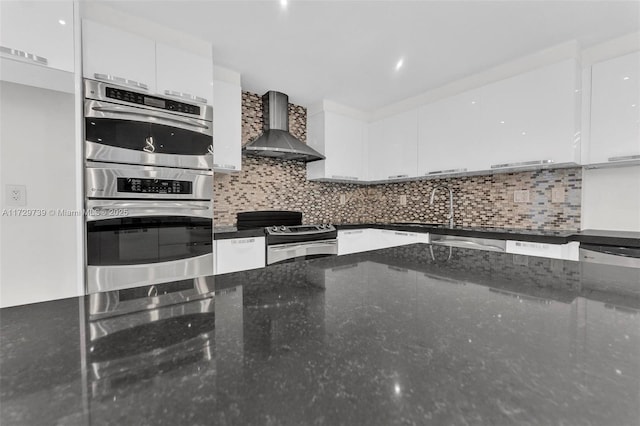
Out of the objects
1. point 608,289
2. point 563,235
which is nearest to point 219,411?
point 608,289

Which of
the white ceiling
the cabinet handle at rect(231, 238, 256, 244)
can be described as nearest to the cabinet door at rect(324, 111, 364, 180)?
the white ceiling

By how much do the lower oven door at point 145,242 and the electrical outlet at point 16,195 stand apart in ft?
1.15

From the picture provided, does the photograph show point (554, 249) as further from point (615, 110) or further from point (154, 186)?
point (154, 186)

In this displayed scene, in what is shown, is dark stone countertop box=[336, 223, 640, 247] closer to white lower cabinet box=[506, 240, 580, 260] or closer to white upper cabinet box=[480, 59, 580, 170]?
white lower cabinet box=[506, 240, 580, 260]

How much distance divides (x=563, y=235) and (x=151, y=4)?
135 inches

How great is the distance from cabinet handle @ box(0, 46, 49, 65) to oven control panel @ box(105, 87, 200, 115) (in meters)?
0.34

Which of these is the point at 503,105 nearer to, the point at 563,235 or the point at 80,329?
the point at 563,235

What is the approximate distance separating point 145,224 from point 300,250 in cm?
139

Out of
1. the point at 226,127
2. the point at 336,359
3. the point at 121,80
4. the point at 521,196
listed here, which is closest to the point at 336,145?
the point at 226,127

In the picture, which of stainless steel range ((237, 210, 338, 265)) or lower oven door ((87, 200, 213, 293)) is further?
stainless steel range ((237, 210, 338, 265))

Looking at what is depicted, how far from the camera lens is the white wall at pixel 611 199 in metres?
2.37

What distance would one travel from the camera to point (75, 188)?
1.80m

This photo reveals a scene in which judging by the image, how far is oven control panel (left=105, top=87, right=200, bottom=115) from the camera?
6.23 feet

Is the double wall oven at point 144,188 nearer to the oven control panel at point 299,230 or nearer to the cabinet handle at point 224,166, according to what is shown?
the cabinet handle at point 224,166
